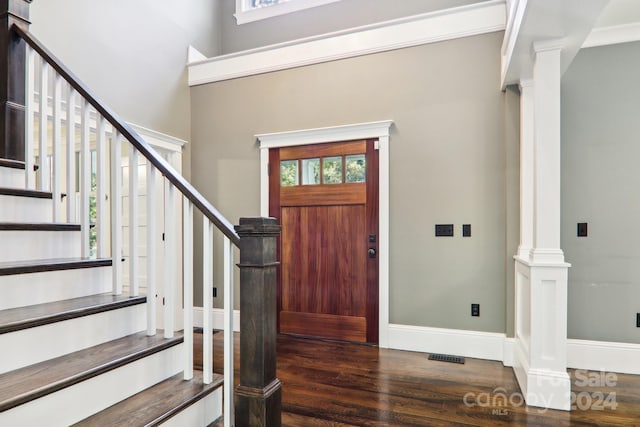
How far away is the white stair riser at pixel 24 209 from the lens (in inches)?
74.7

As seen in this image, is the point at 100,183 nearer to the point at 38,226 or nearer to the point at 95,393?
the point at 38,226

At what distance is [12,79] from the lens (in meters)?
2.15

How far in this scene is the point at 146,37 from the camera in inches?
140

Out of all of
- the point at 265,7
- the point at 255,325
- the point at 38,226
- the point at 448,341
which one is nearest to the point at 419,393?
the point at 448,341

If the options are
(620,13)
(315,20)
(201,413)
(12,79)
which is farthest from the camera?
(315,20)

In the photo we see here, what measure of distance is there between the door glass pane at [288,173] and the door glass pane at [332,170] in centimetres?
31

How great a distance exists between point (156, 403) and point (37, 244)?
105 cm

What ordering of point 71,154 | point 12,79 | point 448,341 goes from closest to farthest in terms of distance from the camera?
point 71,154, point 12,79, point 448,341

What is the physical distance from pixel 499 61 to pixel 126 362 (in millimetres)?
3369

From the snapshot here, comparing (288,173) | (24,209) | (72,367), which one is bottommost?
(72,367)

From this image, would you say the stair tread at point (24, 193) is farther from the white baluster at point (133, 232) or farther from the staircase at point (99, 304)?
the white baluster at point (133, 232)

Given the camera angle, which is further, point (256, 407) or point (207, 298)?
point (207, 298)

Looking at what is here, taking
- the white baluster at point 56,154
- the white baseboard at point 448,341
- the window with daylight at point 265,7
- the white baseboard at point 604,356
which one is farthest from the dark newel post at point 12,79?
the white baseboard at point 604,356

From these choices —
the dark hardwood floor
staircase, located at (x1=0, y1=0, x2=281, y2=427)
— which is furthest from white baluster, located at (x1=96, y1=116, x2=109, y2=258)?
the dark hardwood floor
